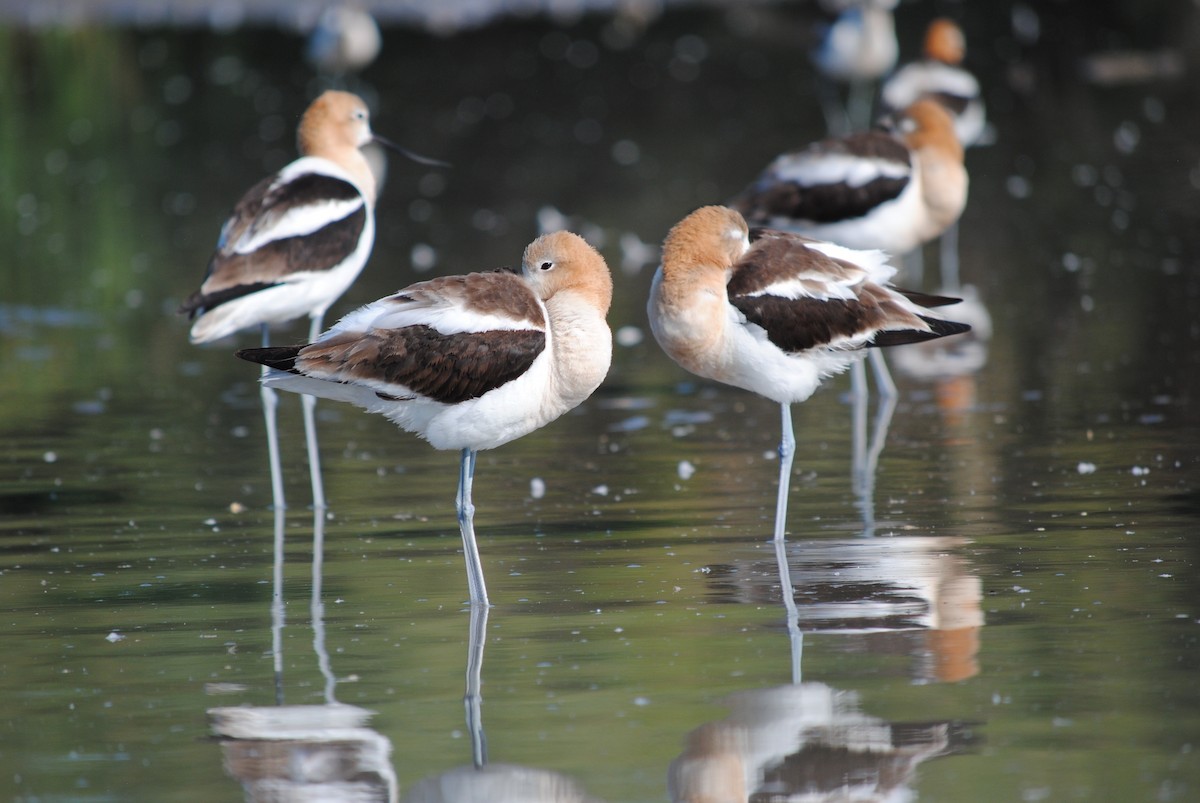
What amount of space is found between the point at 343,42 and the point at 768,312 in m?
19.1

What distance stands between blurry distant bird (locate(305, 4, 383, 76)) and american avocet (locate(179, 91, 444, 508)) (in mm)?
16405

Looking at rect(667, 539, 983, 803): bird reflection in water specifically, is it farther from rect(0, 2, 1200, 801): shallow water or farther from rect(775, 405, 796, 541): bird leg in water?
rect(775, 405, 796, 541): bird leg in water

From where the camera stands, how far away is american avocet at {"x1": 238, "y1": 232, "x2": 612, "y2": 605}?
6.96m

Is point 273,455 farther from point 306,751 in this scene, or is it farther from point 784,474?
point 306,751

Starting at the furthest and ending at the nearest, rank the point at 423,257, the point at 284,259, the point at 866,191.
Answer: the point at 423,257 → the point at 866,191 → the point at 284,259

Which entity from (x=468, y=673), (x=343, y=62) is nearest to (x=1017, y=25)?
(x=343, y=62)

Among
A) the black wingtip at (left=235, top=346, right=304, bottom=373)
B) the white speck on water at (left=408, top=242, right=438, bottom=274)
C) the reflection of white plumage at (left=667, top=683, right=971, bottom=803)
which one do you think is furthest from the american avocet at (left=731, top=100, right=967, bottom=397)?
the reflection of white plumage at (left=667, top=683, right=971, bottom=803)

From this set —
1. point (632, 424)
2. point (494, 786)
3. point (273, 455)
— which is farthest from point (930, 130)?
point (494, 786)

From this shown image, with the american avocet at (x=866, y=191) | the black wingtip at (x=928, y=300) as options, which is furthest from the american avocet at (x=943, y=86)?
the black wingtip at (x=928, y=300)

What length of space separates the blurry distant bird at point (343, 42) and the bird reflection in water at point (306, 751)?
817 inches

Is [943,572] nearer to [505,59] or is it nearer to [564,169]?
[564,169]

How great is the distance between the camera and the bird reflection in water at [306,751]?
508 centimetres

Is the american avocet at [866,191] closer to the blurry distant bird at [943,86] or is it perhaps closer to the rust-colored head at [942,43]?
the blurry distant bird at [943,86]

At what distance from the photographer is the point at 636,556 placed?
7617 millimetres
